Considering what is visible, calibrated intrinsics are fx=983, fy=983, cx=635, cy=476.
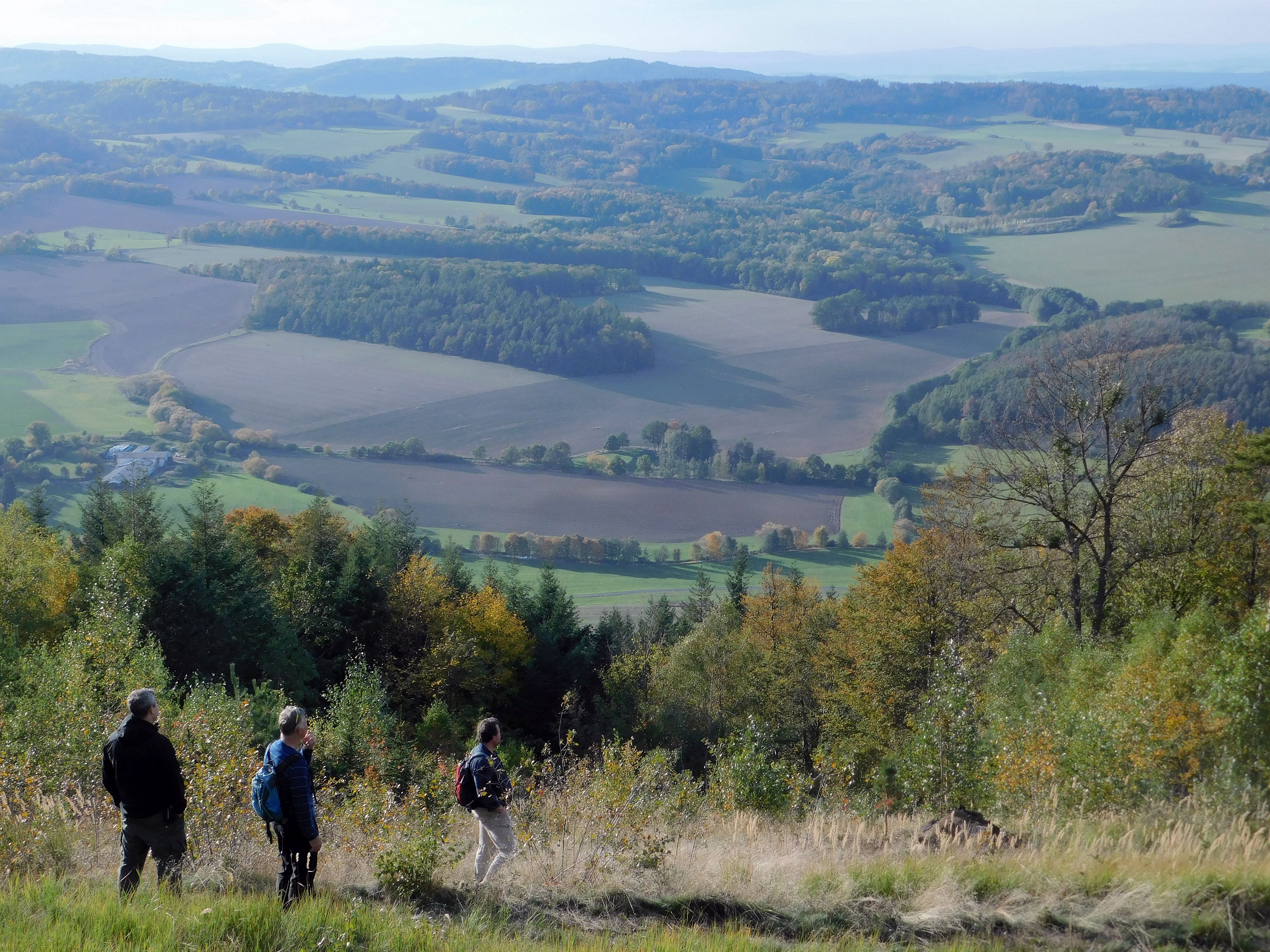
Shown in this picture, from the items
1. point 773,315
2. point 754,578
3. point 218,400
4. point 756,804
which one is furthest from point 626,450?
point 756,804

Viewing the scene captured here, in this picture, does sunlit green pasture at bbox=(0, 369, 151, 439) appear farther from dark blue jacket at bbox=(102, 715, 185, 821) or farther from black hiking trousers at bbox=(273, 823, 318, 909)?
black hiking trousers at bbox=(273, 823, 318, 909)

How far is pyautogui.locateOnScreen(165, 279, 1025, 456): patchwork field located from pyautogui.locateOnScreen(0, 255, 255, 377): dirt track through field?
6717 millimetres

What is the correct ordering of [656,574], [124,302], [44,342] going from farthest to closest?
[124,302], [44,342], [656,574]

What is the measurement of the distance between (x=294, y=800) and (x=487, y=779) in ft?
5.19

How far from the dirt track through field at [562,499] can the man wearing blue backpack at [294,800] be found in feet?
258

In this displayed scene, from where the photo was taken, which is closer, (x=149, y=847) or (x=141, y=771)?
(x=141, y=771)

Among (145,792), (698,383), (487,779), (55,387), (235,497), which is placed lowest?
(235,497)

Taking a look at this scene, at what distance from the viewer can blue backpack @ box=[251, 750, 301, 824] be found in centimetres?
706

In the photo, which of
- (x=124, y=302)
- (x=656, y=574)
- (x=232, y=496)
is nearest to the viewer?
(x=656, y=574)

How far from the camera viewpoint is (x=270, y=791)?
23.2ft

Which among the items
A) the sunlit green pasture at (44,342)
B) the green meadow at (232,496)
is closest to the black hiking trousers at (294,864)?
the green meadow at (232,496)

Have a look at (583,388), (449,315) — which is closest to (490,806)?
(583,388)

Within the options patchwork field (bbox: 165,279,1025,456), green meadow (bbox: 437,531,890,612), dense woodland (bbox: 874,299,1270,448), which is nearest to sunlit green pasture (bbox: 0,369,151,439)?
patchwork field (bbox: 165,279,1025,456)

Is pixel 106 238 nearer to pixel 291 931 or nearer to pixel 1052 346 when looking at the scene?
pixel 1052 346
